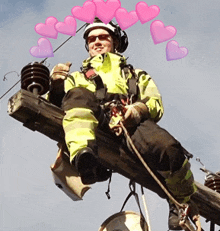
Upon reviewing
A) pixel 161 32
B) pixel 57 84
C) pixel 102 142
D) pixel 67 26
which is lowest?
pixel 102 142

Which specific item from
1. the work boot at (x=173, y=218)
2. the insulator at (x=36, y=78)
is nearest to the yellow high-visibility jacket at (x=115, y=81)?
the insulator at (x=36, y=78)

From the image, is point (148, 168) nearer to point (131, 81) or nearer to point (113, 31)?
point (131, 81)

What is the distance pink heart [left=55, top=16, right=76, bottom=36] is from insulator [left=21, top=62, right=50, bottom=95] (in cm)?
65

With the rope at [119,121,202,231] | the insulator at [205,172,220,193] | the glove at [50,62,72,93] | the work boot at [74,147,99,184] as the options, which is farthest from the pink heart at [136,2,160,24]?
the insulator at [205,172,220,193]

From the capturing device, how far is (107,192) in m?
5.90

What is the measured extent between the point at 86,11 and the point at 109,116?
114 centimetres

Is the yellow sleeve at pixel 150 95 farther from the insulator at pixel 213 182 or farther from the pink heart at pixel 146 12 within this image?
the insulator at pixel 213 182

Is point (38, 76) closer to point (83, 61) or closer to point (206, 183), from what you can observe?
point (83, 61)

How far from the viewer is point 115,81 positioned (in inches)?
239

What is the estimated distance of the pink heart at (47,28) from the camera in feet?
20.2

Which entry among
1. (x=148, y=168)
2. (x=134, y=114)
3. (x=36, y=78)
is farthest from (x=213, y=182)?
(x=36, y=78)

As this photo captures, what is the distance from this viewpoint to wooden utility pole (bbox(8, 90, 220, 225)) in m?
5.36

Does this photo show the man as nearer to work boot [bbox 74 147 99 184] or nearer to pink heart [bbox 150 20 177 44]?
work boot [bbox 74 147 99 184]

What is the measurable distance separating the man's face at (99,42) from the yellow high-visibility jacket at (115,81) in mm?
185
